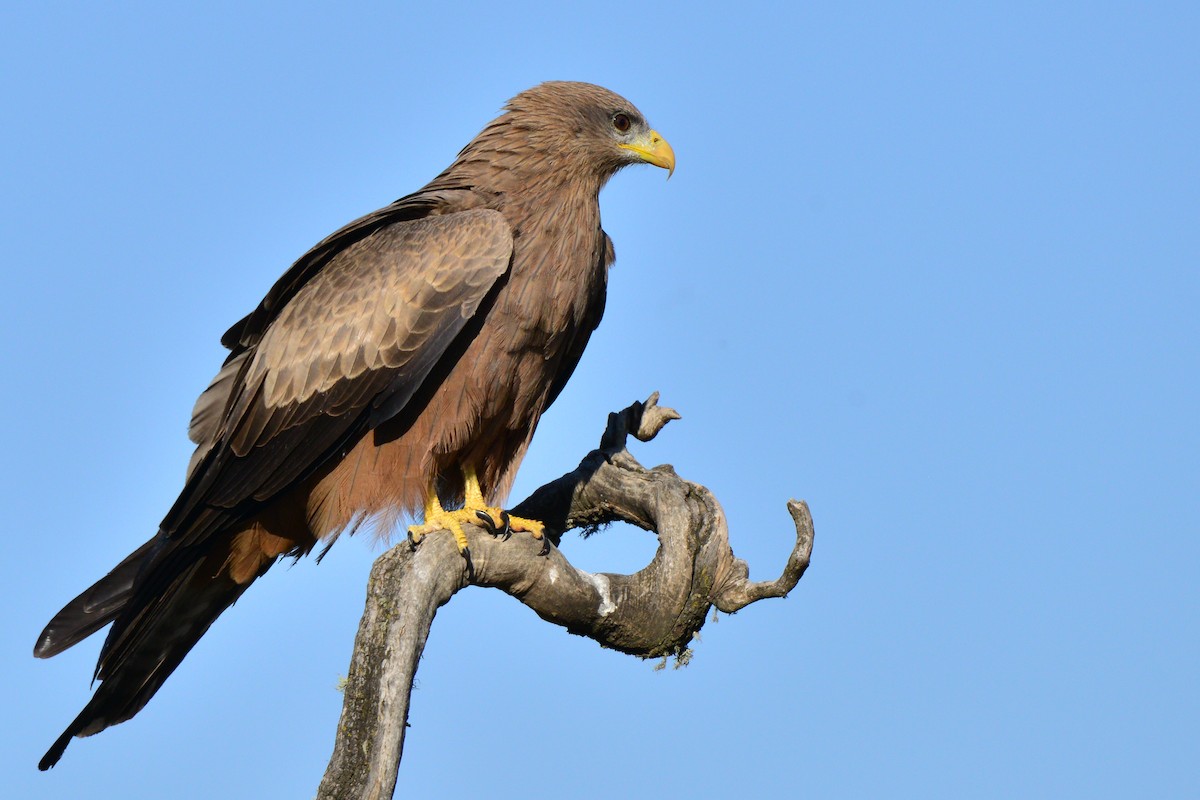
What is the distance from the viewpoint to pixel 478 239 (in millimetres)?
5781

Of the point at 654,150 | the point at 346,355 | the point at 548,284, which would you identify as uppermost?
the point at 654,150

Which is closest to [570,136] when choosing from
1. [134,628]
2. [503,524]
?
[503,524]

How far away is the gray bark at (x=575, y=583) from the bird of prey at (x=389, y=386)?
288mm

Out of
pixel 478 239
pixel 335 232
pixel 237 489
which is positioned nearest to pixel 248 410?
pixel 237 489

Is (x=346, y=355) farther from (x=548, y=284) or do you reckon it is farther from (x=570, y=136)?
(x=570, y=136)

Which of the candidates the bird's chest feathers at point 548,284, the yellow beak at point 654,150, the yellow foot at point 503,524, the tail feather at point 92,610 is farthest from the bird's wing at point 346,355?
the yellow beak at point 654,150

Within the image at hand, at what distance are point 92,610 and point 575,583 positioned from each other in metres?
2.24

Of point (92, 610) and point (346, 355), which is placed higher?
point (346, 355)

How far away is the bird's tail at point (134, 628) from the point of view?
581 centimetres

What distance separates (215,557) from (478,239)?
203 cm

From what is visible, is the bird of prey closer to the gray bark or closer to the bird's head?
the bird's head

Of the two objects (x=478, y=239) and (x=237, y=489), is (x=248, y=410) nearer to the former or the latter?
(x=237, y=489)

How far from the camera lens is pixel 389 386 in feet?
19.0

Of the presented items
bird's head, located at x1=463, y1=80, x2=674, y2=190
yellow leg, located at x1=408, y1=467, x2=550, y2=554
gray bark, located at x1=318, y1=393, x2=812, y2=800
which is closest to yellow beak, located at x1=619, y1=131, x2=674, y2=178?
bird's head, located at x1=463, y1=80, x2=674, y2=190
